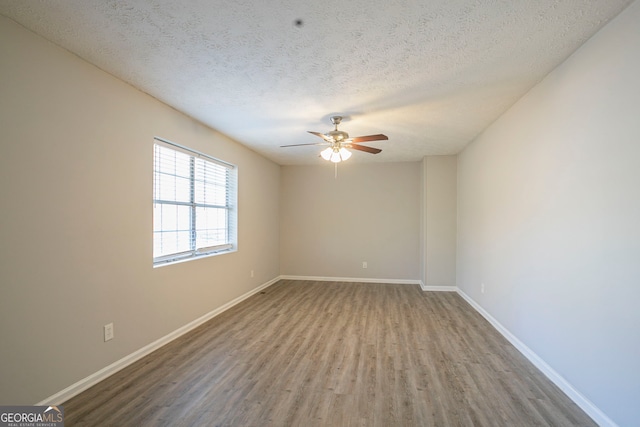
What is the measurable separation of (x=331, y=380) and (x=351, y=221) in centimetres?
419

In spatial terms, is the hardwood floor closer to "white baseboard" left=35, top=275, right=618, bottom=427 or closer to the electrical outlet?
"white baseboard" left=35, top=275, right=618, bottom=427

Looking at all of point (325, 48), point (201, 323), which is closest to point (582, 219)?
point (325, 48)

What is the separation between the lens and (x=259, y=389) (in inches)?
90.3

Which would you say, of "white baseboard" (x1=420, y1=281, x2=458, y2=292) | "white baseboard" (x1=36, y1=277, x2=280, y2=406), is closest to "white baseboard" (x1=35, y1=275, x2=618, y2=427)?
"white baseboard" (x1=36, y1=277, x2=280, y2=406)

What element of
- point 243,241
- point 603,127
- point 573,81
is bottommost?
point 243,241

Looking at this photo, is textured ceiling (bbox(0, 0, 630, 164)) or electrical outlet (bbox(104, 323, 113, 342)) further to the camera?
electrical outlet (bbox(104, 323, 113, 342))

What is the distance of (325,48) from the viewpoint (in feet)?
6.88

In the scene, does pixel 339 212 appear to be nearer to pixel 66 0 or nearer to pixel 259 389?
pixel 259 389

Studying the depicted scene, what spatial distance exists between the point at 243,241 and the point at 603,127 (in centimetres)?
443

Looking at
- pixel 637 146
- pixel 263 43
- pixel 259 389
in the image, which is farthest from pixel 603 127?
pixel 259 389

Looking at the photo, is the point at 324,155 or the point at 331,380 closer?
the point at 331,380

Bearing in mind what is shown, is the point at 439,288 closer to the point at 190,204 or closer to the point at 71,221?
the point at 190,204

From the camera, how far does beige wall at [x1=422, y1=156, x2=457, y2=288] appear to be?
17.9 feet

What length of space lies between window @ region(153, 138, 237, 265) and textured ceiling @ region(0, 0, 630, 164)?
67 centimetres
